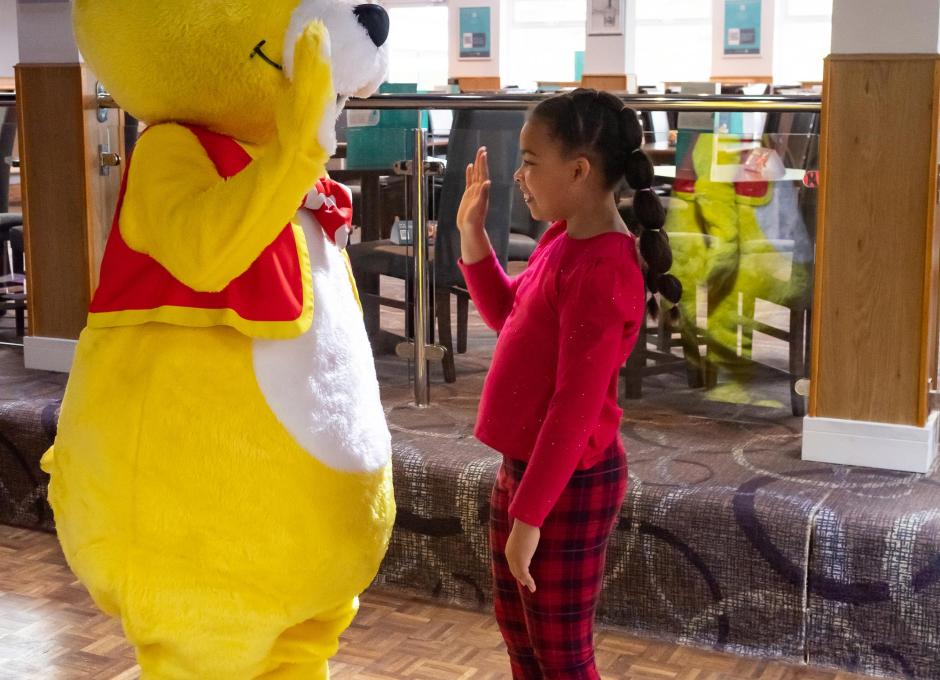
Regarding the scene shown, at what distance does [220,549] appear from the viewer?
1.51m

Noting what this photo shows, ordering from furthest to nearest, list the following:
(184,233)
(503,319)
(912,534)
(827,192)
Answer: (827,192) < (912,534) < (503,319) < (184,233)

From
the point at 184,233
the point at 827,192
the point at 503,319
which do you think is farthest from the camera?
the point at 827,192

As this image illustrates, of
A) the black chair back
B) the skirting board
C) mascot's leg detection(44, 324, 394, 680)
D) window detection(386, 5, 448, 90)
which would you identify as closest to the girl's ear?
mascot's leg detection(44, 324, 394, 680)

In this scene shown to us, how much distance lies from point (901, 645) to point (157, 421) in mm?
1648

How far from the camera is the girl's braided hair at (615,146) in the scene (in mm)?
1700

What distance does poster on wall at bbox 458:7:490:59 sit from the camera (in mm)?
15492

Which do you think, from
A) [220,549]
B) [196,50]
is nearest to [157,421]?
[220,549]

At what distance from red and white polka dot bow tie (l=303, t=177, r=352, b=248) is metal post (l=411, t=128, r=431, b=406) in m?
1.70

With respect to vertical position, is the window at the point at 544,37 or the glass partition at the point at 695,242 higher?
the window at the point at 544,37

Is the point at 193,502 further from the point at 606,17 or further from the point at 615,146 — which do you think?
the point at 606,17

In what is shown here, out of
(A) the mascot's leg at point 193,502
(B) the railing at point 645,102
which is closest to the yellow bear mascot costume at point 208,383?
(A) the mascot's leg at point 193,502

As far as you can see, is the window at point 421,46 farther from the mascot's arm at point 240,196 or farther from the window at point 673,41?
the mascot's arm at point 240,196

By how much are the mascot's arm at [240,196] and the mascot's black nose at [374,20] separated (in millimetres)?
112

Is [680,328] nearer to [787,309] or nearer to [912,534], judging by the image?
[787,309]
